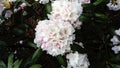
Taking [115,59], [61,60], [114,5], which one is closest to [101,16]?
[114,5]

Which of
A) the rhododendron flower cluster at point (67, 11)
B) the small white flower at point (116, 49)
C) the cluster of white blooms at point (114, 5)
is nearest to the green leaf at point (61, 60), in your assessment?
the rhododendron flower cluster at point (67, 11)

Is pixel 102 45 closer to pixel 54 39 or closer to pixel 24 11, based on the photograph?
pixel 54 39

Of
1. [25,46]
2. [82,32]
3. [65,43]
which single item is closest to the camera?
[65,43]

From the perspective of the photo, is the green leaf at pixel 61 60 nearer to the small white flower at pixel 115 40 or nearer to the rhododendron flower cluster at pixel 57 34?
the rhododendron flower cluster at pixel 57 34

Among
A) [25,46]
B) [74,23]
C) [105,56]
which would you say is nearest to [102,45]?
[105,56]

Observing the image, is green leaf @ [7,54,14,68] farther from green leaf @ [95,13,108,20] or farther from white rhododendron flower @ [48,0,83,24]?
green leaf @ [95,13,108,20]

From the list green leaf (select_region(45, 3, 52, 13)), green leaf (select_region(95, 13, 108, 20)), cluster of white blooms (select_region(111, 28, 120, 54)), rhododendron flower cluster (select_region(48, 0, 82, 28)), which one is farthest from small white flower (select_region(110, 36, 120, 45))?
green leaf (select_region(45, 3, 52, 13))
